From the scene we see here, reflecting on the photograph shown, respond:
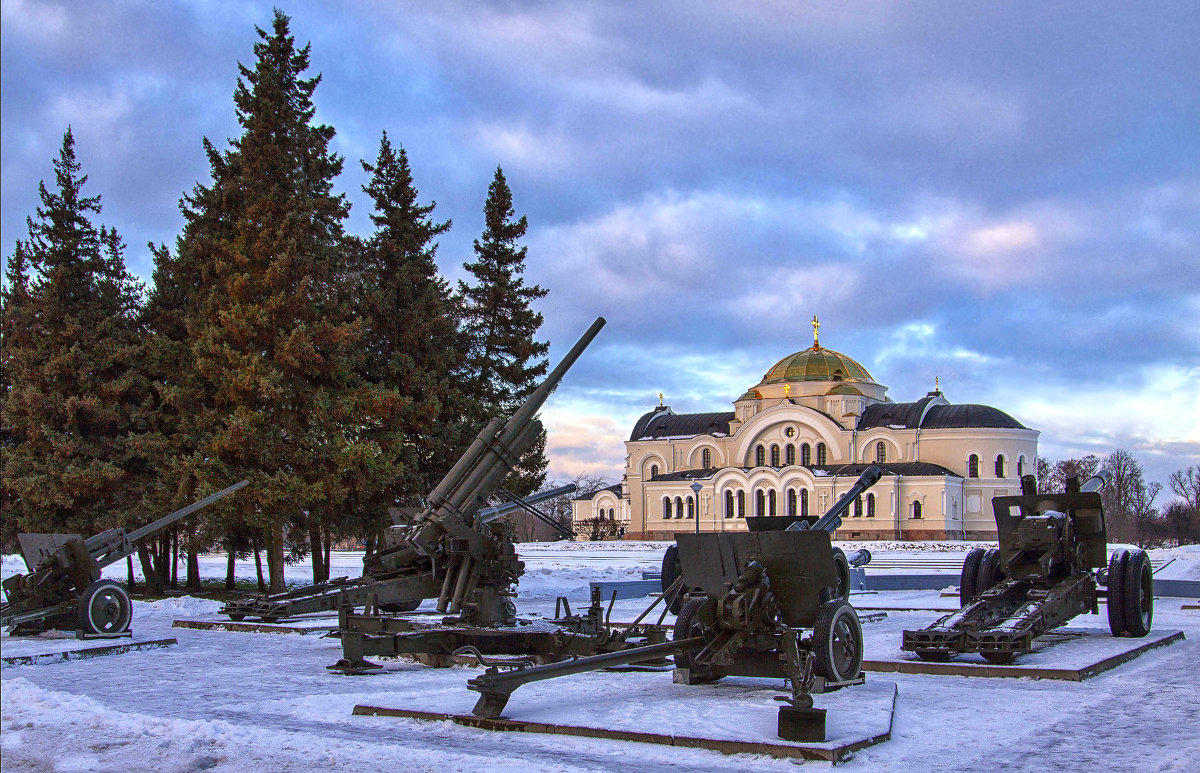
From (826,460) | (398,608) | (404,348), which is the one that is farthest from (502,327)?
(826,460)

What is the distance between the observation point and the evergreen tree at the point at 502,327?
29.5m

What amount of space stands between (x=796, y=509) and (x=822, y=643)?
6498 cm

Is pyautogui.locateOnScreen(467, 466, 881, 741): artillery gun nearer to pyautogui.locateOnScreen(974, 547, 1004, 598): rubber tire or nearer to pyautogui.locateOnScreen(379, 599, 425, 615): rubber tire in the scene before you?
pyautogui.locateOnScreen(974, 547, 1004, 598): rubber tire

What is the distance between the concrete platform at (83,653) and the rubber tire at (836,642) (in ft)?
27.6

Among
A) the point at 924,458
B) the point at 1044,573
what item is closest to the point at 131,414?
the point at 1044,573

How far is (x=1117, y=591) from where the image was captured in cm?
1415

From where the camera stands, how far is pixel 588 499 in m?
89.1

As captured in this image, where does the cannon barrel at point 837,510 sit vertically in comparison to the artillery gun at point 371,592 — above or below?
above

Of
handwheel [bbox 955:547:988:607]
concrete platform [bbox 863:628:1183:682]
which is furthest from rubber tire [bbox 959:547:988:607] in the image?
concrete platform [bbox 863:628:1183:682]

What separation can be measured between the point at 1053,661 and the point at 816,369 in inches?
2830

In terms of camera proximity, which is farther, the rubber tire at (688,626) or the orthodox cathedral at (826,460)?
the orthodox cathedral at (826,460)

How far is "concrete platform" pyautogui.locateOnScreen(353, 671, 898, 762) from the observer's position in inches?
287

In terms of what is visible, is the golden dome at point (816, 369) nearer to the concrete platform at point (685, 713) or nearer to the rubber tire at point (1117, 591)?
the rubber tire at point (1117, 591)

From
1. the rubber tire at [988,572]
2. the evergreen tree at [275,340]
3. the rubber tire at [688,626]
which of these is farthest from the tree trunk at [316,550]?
the rubber tire at [688,626]
